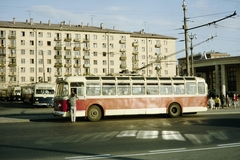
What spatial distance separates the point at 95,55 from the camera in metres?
89.2

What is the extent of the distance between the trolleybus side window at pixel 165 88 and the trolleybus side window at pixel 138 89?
1.31 meters

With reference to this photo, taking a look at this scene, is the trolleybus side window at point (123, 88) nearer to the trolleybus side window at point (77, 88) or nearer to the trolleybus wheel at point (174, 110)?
the trolleybus side window at point (77, 88)

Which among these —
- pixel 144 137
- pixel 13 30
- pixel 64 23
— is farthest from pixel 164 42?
pixel 144 137

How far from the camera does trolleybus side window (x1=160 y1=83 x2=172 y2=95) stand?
1994 centimetres

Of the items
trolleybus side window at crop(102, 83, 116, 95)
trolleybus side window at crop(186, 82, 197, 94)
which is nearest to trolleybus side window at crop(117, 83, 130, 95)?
trolleybus side window at crop(102, 83, 116, 95)

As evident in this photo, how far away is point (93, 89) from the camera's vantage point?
1827cm

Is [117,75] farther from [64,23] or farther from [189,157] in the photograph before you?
[64,23]

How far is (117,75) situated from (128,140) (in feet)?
31.1

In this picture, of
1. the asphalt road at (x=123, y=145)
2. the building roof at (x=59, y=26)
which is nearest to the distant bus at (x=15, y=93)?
the building roof at (x=59, y=26)

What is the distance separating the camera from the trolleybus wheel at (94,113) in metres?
18.0

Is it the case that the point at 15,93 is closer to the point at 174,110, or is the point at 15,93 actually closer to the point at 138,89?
the point at 138,89

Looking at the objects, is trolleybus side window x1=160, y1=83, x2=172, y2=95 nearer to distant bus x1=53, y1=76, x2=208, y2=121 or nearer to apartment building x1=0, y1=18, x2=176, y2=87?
distant bus x1=53, y1=76, x2=208, y2=121

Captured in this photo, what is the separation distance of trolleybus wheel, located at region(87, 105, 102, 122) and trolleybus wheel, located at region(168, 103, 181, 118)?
467 centimetres

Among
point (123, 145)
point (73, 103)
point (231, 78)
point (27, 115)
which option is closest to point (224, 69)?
point (231, 78)
